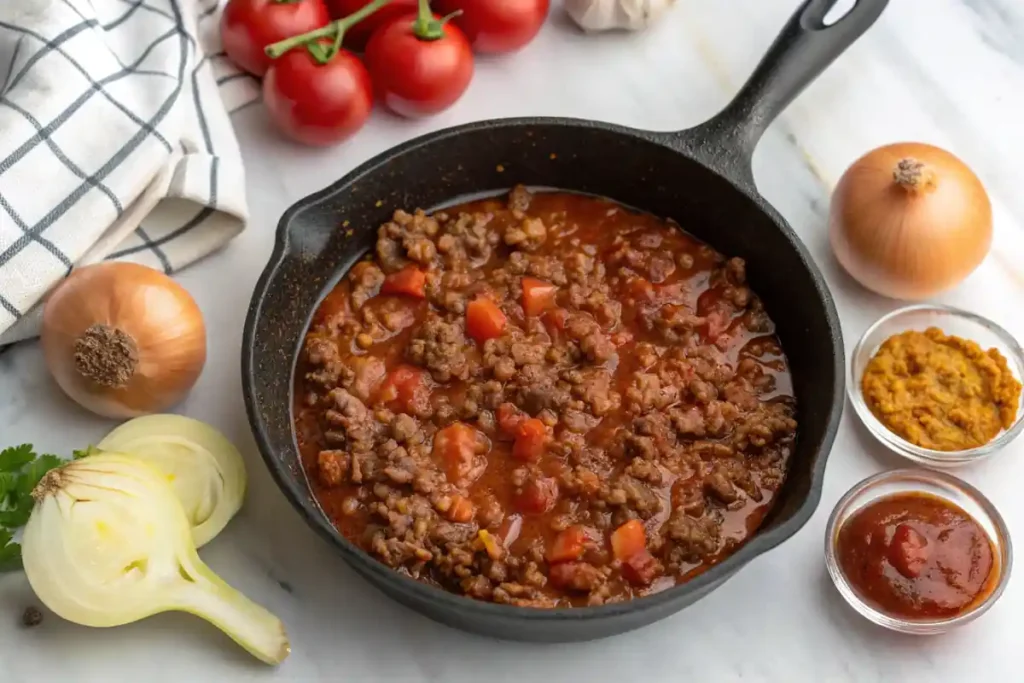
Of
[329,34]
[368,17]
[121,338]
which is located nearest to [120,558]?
[121,338]

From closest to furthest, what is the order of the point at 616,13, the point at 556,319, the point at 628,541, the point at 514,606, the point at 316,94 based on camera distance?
the point at 514,606, the point at 628,541, the point at 556,319, the point at 316,94, the point at 616,13

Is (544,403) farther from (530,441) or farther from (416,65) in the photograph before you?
(416,65)

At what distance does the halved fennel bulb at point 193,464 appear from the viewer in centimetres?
319

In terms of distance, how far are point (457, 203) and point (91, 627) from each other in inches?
66.7

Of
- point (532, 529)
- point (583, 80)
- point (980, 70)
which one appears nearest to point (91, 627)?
point (532, 529)

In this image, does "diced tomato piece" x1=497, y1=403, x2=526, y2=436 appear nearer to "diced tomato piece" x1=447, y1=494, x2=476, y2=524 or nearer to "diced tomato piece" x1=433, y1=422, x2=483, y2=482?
"diced tomato piece" x1=433, y1=422, x2=483, y2=482

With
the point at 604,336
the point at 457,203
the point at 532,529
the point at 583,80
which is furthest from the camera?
the point at 583,80

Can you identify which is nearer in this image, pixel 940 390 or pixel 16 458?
pixel 16 458

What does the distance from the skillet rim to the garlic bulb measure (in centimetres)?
72

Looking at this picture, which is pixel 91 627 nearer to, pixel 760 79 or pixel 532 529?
pixel 532 529

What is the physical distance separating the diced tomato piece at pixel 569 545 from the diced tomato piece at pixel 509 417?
333mm

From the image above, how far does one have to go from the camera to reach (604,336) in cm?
335

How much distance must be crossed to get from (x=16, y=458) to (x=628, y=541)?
1696 millimetres

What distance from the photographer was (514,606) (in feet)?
8.97
